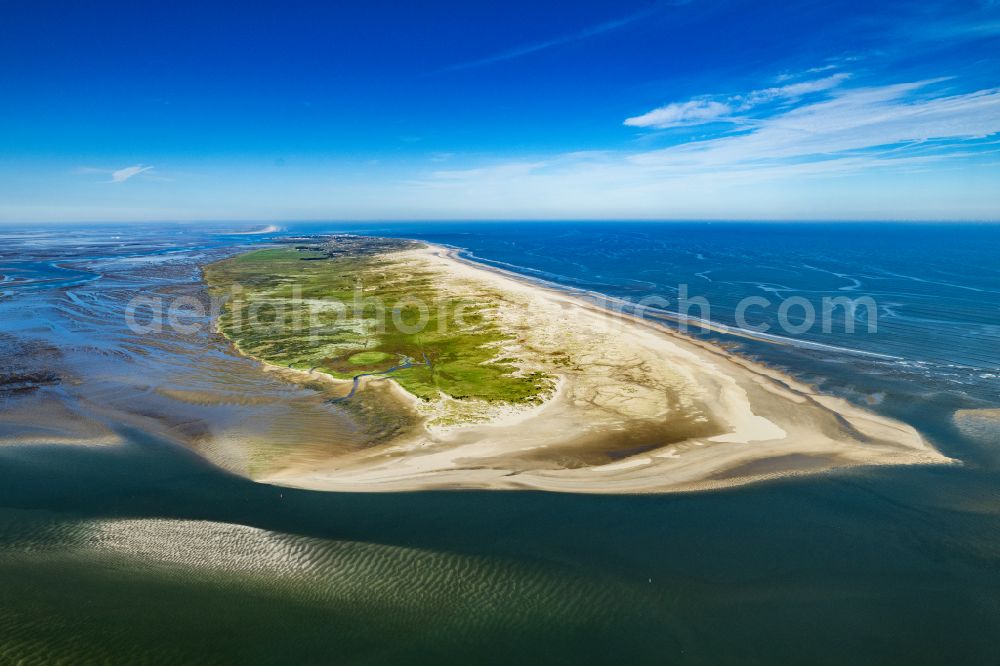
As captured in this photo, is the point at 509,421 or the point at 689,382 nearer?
the point at 509,421

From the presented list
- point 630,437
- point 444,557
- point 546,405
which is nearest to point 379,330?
point 546,405

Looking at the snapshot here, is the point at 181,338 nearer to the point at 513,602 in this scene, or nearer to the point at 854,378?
the point at 513,602

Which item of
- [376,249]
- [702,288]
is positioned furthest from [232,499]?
[376,249]

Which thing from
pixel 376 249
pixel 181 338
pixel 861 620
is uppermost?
pixel 376 249

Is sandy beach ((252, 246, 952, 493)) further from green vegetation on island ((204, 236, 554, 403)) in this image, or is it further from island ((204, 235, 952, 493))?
green vegetation on island ((204, 236, 554, 403))

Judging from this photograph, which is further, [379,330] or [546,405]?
[379,330]

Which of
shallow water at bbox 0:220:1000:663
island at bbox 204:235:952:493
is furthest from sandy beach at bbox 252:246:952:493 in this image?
shallow water at bbox 0:220:1000:663

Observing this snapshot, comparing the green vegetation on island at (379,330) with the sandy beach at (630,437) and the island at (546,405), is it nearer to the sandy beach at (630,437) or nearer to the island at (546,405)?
the island at (546,405)

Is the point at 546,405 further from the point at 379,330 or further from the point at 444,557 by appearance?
the point at 379,330
